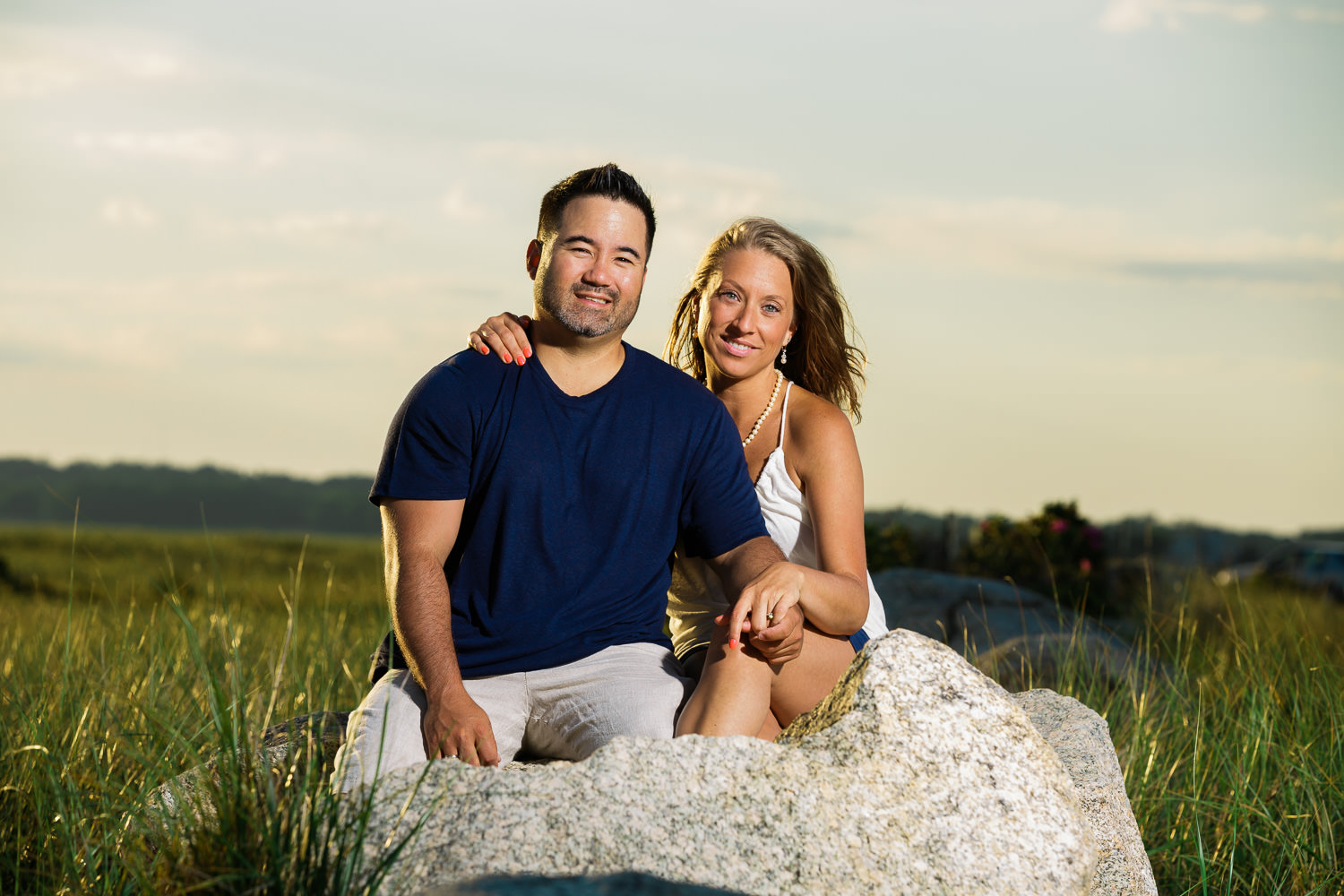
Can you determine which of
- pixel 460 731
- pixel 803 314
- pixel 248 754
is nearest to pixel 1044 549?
pixel 803 314

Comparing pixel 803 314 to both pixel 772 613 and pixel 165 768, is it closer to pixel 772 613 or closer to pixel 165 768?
pixel 772 613

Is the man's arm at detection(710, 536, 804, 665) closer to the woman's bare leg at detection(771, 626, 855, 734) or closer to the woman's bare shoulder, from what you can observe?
the woman's bare leg at detection(771, 626, 855, 734)

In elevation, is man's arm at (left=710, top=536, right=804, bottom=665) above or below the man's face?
below

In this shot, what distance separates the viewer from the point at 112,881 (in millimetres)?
2891

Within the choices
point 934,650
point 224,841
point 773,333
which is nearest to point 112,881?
point 224,841

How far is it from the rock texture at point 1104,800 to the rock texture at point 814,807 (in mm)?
548

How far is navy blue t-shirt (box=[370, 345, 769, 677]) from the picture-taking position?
142 inches

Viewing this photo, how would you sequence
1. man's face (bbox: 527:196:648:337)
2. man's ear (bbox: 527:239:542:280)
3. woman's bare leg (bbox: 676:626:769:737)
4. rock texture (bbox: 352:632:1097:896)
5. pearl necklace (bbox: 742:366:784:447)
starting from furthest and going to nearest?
pearl necklace (bbox: 742:366:784:447) → man's ear (bbox: 527:239:542:280) → man's face (bbox: 527:196:648:337) → woman's bare leg (bbox: 676:626:769:737) → rock texture (bbox: 352:632:1097:896)

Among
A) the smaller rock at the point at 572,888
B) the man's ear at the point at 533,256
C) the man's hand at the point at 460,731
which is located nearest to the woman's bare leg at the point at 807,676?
the man's hand at the point at 460,731

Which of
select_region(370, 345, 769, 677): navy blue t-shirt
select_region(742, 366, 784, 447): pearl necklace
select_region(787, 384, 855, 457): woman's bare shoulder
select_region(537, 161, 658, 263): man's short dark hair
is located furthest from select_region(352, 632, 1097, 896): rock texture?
select_region(537, 161, 658, 263): man's short dark hair

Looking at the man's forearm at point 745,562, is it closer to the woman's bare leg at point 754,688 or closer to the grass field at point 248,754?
the woman's bare leg at point 754,688

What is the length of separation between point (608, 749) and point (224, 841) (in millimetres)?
866

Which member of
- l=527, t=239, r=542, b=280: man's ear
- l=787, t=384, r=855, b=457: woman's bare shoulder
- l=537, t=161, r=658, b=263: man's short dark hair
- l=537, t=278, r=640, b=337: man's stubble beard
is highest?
l=537, t=161, r=658, b=263: man's short dark hair

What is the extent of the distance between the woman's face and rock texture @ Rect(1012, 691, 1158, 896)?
1549 mm
